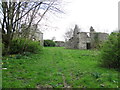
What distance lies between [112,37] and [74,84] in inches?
177

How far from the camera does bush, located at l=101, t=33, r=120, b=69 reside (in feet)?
22.2

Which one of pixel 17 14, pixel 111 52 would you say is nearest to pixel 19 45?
pixel 17 14

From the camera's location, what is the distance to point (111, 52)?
689cm

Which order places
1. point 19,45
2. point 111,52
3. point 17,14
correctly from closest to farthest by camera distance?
point 111,52
point 17,14
point 19,45

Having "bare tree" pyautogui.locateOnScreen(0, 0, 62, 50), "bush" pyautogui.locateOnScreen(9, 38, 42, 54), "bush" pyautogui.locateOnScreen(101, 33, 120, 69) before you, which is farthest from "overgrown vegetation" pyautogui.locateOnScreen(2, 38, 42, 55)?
"bush" pyautogui.locateOnScreen(101, 33, 120, 69)

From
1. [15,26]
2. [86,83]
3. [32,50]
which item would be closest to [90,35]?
[32,50]

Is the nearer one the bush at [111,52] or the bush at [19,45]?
the bush at [111,52]

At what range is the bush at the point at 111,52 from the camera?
6764 mm

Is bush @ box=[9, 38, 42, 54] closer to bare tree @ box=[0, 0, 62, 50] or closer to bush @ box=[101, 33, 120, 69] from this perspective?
bare tree @ box=[0, 0, 62, 50]

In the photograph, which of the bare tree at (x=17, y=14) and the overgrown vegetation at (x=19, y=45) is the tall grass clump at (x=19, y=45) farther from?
the bare tree at (x=17, y=14)

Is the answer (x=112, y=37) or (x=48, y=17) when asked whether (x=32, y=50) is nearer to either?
(x=48, y=17)

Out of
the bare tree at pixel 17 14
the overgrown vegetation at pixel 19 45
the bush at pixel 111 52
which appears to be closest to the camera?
the bush at pixel 111 52

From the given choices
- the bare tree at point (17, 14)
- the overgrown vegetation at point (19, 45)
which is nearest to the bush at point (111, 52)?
the bare tree at point (17, 14)

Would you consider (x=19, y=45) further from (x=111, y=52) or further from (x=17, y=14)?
(x=111, y=52)
